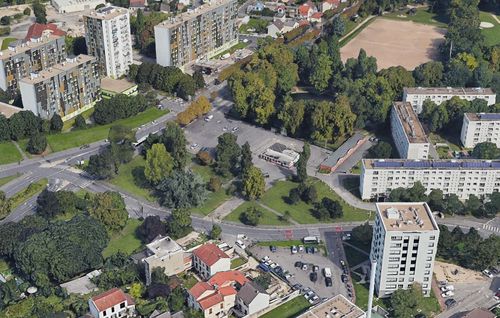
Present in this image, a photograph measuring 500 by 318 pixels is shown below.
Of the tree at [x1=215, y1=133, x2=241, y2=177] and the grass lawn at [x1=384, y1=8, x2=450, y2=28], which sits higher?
the grass lawn at [x1=384, y1=8, x2=450, y2=28]

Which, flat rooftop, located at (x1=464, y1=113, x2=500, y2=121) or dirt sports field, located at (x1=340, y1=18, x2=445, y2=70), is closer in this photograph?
flat rooftop, located at (x1=464, y1=113, x2=500, y2=121)

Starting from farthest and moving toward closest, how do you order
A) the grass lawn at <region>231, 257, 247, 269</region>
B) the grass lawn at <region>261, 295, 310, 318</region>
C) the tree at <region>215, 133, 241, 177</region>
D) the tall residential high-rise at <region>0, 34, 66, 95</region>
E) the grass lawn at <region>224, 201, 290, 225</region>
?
1. the tall residential high-rise at <region>0, 34, 66, 95</region>
2. the tree at <region>215, 133, 241, 177</region>
3. the grass lawn at <region>224, 201, 290, 225</region>
4. the grass lawn at <region>231, 257, 247, 269</region>
5. the grass lawn at <region>261, 295, 310, 318</region>

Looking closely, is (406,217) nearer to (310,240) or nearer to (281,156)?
(310,240)

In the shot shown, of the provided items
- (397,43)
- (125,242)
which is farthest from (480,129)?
(125,242)

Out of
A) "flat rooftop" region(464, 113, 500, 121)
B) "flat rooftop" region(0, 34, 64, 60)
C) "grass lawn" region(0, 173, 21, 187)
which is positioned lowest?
"grass lawn" region(0, 173, 21, 187)

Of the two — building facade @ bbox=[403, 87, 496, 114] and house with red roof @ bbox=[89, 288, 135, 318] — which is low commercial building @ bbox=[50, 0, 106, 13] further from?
house with red roof @ bbox=[89, 288, 135, 318]

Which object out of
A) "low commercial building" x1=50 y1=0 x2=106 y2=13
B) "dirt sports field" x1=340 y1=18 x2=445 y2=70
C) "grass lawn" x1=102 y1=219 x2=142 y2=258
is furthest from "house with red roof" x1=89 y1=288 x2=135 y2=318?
"low commercial building" x1=50 y1=0 x2=106 y2=13

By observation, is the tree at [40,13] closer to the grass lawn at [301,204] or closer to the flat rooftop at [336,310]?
the grass lawn at [301,204]

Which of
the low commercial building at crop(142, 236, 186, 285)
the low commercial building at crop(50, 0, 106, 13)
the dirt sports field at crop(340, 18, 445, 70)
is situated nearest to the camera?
the low commercial building at crop(142, 236, 186, 285)

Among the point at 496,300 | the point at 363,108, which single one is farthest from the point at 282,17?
the point at 496,300
